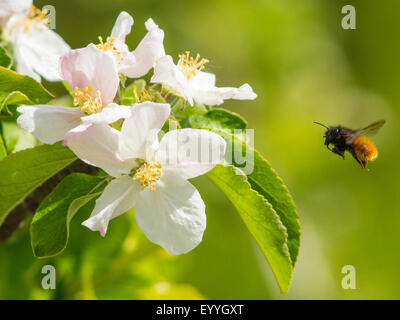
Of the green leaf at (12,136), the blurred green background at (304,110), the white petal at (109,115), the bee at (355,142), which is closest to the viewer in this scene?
the white petal at (109,115)

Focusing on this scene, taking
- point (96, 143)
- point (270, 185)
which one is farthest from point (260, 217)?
point (96, 143)

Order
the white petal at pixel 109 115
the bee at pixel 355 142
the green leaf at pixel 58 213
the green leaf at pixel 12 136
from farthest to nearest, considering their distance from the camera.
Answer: the bee at pixel 355 142, the green leaf at pixel 12 136, the green leaf at pixel 58 213, the white petal at pixel 109 115

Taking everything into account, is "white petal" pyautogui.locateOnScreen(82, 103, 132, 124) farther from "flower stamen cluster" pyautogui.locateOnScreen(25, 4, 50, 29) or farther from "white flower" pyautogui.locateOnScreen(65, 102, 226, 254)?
"flower stamen cluster" pyautogui.locateOnScreen(25, 4, 50, 29)

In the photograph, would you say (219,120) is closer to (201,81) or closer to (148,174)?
(201,81)

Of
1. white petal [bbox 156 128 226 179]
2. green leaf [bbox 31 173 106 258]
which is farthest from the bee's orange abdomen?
green leaf [bbox 31 173 106 258]

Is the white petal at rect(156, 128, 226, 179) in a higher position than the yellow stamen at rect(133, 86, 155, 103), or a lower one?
lower

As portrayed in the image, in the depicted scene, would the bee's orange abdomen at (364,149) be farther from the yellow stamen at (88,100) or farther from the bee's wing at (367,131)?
the yellow stamen at (88,100)

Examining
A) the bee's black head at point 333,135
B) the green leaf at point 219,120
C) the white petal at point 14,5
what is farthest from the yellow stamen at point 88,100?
the bee's black head at point 333,135
